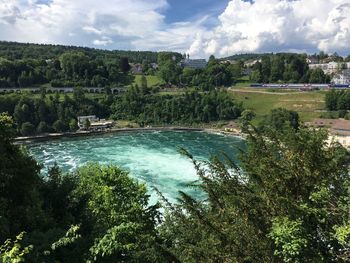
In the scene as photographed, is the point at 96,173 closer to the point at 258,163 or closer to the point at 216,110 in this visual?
the point at 258,163

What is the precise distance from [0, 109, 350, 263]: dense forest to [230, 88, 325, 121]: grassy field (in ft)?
256

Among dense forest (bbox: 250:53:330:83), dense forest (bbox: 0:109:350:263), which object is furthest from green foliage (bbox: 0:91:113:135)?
dense forest (bbox: 0:109:350:263)

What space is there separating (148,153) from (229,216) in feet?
180

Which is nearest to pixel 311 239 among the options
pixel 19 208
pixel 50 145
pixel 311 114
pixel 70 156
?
pixel 19 208

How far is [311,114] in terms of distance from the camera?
286 feet

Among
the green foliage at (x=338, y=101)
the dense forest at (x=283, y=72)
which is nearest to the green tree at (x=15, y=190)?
the green foliage at (x=338, y=101)

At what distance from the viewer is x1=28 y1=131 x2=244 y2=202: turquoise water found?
153 feet

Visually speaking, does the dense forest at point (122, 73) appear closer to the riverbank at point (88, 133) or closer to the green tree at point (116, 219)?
the riverbank at point (88, 133)

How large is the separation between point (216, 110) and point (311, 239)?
9411 cm

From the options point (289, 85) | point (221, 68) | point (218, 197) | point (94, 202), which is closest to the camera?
point (218, 197)

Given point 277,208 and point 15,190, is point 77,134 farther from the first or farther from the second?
point 277,208

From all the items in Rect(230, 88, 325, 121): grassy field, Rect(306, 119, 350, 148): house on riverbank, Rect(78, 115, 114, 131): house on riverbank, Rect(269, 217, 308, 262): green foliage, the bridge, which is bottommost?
Rect(78, 115, 114, 131): house on riverbank

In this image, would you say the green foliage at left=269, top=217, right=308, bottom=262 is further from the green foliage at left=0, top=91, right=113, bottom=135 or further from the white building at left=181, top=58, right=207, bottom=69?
the white building at left=181, top=58, right=207, bottom=69

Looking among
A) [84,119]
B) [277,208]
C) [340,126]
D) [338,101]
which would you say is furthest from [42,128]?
[277,208]
